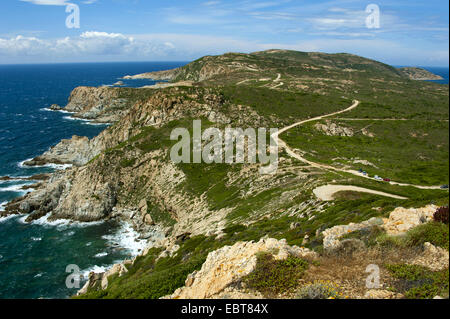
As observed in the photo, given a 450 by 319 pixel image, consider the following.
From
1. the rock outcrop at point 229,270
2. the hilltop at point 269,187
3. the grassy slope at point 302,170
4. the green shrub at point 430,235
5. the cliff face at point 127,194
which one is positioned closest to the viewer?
the green shrub at point 430,235

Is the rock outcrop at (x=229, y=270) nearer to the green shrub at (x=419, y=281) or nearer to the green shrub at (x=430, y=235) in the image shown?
the green shrub at (x=419, y=281)

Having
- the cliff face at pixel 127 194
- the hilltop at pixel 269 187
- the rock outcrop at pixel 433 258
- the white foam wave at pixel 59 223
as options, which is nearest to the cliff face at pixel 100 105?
the hilltop at pixel 269 187

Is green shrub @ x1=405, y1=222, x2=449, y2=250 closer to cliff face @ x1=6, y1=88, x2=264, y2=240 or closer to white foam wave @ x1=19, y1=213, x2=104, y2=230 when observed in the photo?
cliff face @ x1=6, y1=88, x2=264, y2=240

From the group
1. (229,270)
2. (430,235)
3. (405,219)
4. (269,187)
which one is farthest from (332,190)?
Result: (229,270)

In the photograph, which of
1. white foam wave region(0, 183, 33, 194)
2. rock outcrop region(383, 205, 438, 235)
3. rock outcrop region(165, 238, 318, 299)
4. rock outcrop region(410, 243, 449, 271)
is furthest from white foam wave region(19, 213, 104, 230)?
rock outcrop region(410, 243, 449, 271)

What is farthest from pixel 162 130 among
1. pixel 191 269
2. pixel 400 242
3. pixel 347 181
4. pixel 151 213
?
pixel 400 242

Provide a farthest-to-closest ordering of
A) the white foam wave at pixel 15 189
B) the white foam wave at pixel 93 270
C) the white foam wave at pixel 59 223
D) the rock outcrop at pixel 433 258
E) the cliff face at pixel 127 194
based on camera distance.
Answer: the white foam wave at pixel 15 189
the white foam wave at pixel 59 223
the cliff face at pixel 127 194
the white foam wave at pixel 93 270
the rock outcrop at pixel 433 258
